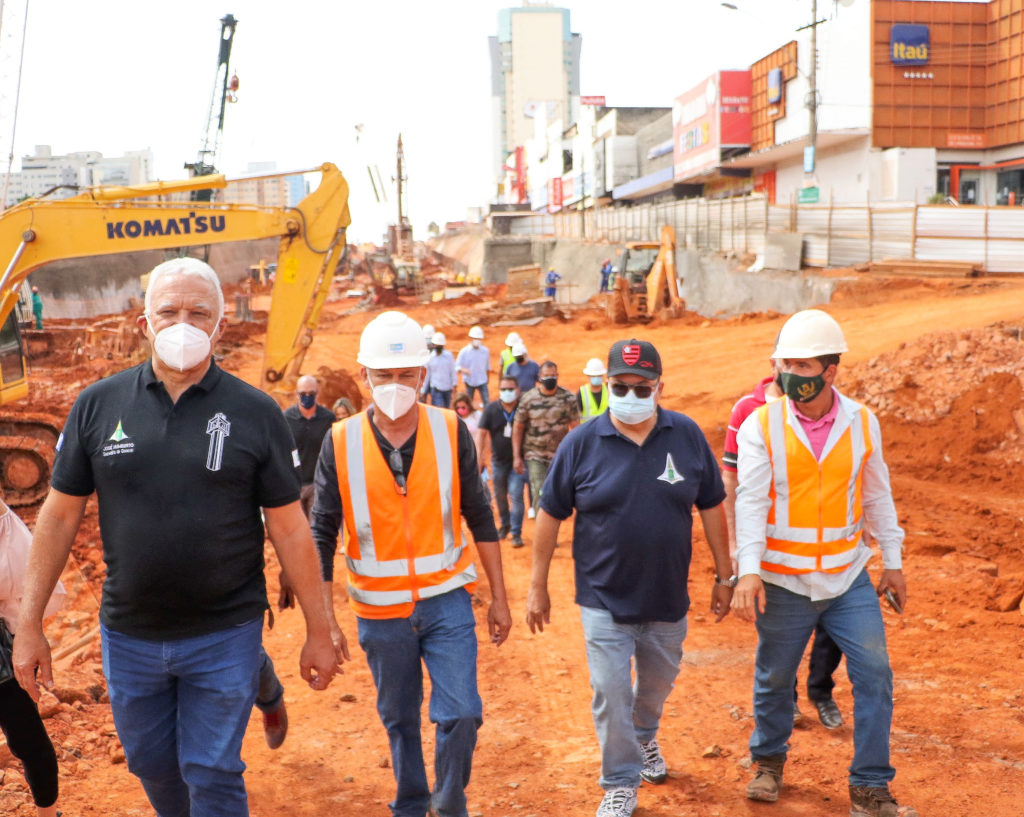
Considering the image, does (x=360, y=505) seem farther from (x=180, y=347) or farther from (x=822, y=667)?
(x=822, y=667)

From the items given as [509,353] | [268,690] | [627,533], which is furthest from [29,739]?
[509,353]

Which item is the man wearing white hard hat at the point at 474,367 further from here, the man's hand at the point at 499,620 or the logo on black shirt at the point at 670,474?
the man's hand at the point at 499,620

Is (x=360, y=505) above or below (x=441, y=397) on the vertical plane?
above

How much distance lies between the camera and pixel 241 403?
12.2 feet

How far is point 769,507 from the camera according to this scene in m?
4.81

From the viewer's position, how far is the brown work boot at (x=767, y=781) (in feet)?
16.5

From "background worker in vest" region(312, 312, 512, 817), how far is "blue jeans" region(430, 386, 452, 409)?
1044cm

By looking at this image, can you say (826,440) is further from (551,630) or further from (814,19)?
(814,19)

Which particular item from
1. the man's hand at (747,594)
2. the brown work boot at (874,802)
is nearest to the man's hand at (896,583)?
the man's hand at (747,594)

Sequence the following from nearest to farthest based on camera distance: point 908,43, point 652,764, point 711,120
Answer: point 652,764
point 908,43
point 711,120

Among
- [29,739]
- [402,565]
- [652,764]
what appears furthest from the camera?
[652,764]

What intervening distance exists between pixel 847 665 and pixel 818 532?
2.07 ft

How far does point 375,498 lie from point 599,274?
45597mm

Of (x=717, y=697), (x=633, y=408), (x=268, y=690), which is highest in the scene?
(x=633, y=408)
